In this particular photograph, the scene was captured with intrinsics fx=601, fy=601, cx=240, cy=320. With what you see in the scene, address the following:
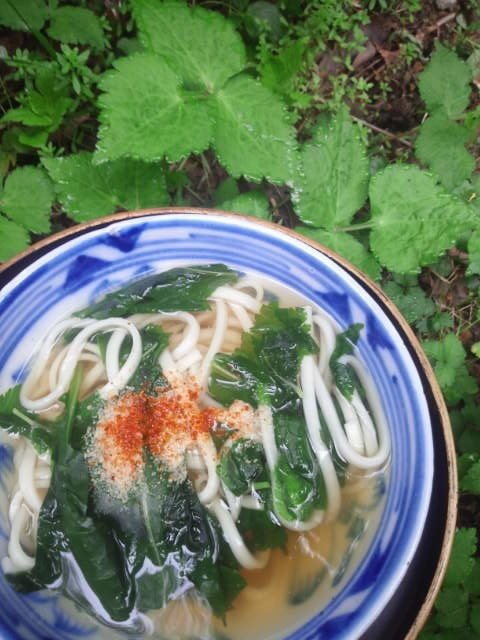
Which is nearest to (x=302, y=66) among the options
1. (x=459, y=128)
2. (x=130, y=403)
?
(x=459, y=128)

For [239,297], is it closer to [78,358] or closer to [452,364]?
[78,358]

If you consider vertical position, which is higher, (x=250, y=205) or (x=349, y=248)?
(x=250, y=205)

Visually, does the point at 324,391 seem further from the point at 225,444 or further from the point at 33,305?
the point at 33,305

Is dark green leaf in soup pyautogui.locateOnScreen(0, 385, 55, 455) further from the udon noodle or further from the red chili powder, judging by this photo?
the red chili powder

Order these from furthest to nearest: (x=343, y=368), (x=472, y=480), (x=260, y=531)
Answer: (x=472, y=480) < (x=343, y=368) < (x=260, y=531)

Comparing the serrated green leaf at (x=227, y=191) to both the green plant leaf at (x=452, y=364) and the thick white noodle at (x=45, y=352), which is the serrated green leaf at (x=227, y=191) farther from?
the green plant leaf at (x=452, y=364)

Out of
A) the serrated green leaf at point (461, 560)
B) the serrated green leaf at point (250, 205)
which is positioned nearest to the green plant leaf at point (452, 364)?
the serrated green leaf at point (461, 560)

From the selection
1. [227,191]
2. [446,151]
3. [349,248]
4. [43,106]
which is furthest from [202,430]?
[446,151]
